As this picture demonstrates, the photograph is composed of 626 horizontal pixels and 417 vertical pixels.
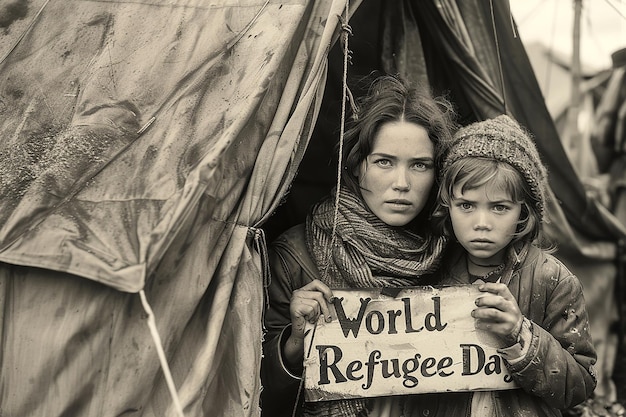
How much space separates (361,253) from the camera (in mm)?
2918

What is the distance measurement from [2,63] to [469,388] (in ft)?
6.56

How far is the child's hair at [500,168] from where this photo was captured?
2781 millimetres

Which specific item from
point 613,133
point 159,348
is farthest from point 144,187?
point 613,133

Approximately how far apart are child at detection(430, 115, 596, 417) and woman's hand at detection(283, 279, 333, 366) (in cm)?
50

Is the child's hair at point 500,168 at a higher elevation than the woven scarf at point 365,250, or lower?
higher

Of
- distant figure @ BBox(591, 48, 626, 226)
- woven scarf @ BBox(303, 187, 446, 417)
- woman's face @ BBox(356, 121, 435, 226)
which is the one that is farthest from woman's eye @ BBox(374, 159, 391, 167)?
distant figure @ BBox(591, 48, 626, 226)

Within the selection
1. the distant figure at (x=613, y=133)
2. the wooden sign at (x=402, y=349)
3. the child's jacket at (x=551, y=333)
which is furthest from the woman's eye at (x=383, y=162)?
the distant figure at (x=613, y=133)

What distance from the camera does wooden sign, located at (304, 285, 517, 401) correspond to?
278cm

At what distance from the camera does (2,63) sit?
2.97 meters

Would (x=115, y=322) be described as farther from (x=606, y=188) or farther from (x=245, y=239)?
(x=606, y=188)

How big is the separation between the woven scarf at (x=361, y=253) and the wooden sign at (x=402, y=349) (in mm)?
115

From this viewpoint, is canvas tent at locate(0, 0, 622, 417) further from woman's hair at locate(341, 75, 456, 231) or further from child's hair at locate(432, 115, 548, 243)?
child's hair at locate(432, 115, 548, 243)

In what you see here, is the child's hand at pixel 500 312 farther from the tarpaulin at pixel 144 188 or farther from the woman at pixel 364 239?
the tarpaulin at pixel 144 188

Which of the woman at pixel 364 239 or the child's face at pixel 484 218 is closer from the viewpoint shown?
the child's face at pixel 484 218
